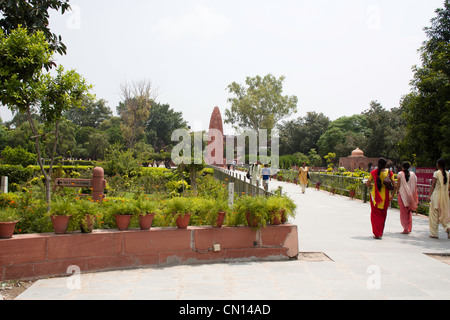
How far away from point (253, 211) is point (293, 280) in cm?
126

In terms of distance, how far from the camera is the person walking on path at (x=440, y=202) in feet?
25.9

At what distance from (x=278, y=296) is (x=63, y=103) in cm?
458

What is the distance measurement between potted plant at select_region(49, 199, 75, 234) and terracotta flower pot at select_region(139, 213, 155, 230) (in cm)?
89

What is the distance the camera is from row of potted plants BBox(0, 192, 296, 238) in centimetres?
488

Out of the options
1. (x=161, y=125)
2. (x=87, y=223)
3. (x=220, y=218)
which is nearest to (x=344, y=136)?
(x=161, y=125)

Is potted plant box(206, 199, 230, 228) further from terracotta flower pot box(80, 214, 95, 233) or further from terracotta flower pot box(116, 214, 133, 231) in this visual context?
terracotta flower pot box(80, 214, 95, 233)

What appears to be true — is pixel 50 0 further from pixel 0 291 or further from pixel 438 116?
pixel 438 116

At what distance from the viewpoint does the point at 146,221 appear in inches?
208

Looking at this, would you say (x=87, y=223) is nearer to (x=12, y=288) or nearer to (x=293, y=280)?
(x=12, y=288)

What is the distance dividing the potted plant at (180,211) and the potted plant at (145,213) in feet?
0.82

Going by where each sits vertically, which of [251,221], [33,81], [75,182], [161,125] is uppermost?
[161,125]

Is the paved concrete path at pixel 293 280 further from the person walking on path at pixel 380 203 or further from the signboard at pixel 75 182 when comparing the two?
the signboard at pixel 75 182

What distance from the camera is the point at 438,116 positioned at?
43.4 ft

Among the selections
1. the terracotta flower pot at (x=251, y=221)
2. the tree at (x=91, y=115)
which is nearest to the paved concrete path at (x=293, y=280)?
the terracotta flower pot at (x=251, y=221)
